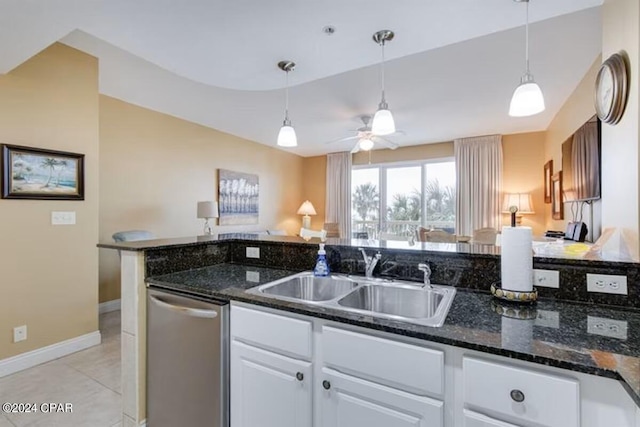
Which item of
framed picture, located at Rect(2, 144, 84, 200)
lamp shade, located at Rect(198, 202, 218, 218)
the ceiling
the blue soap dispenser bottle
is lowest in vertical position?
the blue soap dispenser bottle

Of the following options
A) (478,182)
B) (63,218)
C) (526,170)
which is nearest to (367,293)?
(63,218)

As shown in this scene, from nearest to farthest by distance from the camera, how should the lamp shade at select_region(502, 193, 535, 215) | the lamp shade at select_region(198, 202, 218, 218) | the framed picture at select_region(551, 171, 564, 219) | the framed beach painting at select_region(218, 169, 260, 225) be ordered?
1. the framed picture at select_region(551, 171, 564, 219)
2. the lamp shade at select_region(198, 202, 218, 218)
3. the lamp shade at select_region(502, 193, 535, 215)
4. the framed beach painting at select_region(218, 169, 260, 225)

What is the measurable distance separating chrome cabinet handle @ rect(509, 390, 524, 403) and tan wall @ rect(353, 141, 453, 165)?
228 inches

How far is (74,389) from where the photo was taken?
212cm

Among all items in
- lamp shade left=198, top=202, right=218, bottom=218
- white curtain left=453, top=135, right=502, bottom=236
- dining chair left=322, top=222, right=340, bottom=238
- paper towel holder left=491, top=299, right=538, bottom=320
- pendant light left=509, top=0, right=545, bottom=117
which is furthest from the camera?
dining chair left=322, top=222, right=340, bottom=238

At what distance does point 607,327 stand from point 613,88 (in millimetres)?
1171

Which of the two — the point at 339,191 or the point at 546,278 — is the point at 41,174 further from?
the point at 339,191

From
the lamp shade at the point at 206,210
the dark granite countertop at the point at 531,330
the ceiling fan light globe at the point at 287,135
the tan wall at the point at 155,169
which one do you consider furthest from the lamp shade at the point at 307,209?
the dark granite countertop at the point at 531,330

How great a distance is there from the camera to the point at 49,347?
8.30 feet

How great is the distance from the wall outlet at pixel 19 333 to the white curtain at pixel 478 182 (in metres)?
6.15

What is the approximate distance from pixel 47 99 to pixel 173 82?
117 centimetres

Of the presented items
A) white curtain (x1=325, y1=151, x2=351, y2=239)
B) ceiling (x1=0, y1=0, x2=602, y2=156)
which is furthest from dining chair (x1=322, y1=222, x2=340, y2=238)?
ceiling (x1=0, y1=0, x2=602, y2=156)

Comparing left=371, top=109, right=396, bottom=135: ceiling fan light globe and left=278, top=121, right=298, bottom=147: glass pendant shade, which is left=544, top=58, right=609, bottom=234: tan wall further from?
left=278, top=121, right=298, bottom=147: glass pendant shade

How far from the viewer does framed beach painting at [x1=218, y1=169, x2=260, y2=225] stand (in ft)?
17.2
